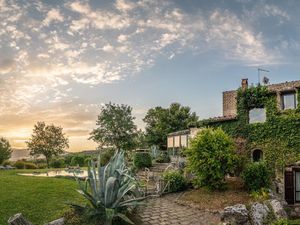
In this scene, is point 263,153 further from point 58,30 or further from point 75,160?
point 75,160

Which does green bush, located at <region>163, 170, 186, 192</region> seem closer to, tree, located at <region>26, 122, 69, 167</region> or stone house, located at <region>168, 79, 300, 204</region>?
stone house, located at <region>168, 79, 300, 204</region>

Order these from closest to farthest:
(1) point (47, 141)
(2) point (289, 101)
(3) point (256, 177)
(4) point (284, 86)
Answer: (3) point (256, 177), (2) point (289, 101), (4) point (284, 86), (1) point (47, 141)

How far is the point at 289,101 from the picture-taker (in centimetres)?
2117

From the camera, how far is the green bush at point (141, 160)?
27.4 m

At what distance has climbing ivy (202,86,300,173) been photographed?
804 inches

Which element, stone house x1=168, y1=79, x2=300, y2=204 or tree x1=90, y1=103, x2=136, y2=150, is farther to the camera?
tree x1=90, y1=103, x2=136, y2=150

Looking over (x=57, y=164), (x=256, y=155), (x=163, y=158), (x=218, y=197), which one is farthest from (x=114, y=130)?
(x=218, y=197)

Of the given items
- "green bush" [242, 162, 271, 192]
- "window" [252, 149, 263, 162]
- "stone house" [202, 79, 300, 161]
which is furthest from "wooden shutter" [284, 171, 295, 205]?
"green bush" [242, 162, 271, 192]

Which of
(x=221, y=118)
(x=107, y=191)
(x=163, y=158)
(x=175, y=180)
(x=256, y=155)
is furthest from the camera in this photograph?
(x=163, y=158)

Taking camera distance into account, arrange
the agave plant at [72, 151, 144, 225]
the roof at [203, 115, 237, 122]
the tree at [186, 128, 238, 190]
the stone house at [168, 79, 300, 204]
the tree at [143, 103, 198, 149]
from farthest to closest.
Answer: the tree at [143, 103, 198, 149] < the roof at [203, 115, 237, 122] < the stone house at [168, 79, 300, 204] < the tree at [186, 128, 238, 190] < the agave plant at [72, 151, 144, 225]

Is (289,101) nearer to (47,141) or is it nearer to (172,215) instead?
(172,215)

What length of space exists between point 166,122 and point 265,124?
29.2 meters

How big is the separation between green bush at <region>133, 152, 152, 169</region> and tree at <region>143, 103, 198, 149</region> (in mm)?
20868

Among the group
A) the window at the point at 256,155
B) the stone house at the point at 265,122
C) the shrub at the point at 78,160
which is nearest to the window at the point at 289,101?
the stone house at the point at 265,122
